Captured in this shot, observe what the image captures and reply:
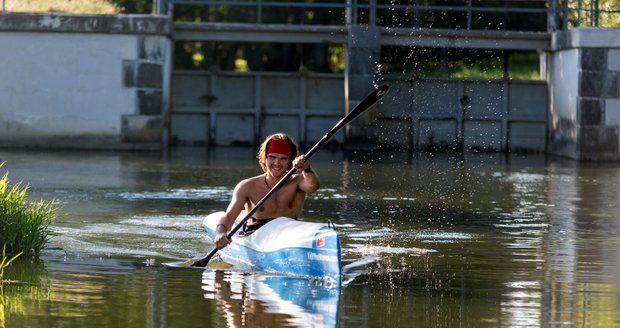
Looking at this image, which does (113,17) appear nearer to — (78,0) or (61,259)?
(78,0)

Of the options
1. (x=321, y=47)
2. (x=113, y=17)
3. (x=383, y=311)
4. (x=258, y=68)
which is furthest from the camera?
(x=258, y=68)

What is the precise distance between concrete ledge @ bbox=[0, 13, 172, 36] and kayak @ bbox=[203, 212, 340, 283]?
15387 mm

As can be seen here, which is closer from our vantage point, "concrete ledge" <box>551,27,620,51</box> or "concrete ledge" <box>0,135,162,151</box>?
"concrete ledge" <box>551,27,620,51</box>

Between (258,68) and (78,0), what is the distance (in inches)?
357

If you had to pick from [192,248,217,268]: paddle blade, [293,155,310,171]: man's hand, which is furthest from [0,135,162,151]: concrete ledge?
[293,155,310,171]: man's hand

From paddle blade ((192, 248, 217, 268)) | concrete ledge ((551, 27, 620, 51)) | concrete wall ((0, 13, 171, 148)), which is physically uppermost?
concrete ledge ((551, 27, 620, 51))

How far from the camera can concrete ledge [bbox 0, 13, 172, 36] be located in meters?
26.4

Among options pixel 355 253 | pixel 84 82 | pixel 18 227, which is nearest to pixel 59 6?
pixel 84 82

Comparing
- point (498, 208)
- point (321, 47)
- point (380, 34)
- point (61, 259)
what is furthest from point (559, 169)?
point (61, 259)

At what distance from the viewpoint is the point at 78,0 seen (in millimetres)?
29000

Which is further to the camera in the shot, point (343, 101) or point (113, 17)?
point (343, 101)

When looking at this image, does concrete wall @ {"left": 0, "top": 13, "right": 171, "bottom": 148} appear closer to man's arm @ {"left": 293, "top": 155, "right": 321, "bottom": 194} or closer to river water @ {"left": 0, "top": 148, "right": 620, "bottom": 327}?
river water @ {"left": 0, "top": 148, "right": 620, "bottom": 327}

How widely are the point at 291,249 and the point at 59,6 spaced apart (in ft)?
61.1

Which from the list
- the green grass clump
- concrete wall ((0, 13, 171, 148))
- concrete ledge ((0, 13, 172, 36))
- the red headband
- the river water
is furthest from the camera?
concrete wall ((0, 13, 171, 148))
